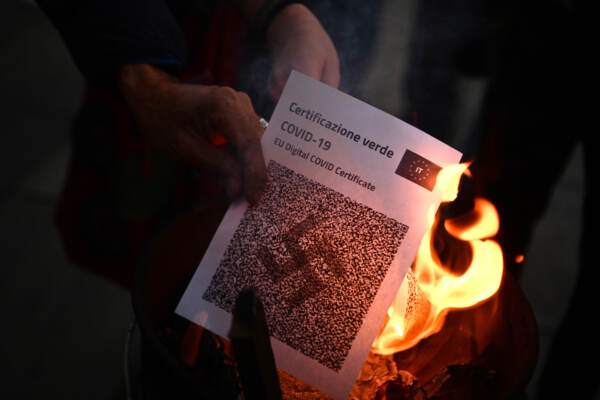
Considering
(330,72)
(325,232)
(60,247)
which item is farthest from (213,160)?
(60,247)

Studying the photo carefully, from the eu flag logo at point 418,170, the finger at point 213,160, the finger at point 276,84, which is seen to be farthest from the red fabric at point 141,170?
the eu flag logo at point 418,170

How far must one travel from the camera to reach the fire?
0.69 metres

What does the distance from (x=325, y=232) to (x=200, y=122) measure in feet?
0.83

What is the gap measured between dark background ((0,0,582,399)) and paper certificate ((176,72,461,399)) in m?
0.41

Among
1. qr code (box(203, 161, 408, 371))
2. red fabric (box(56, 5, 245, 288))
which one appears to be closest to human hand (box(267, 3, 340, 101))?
red fabric (box(56, 5, 245, 288))

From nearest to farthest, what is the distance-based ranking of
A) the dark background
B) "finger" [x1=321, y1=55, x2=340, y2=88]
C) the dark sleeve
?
the dark sleeve
"finger" [x1=321, y1=55, x2=340, y2=88]
the dark background

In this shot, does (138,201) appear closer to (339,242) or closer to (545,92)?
(339,242)

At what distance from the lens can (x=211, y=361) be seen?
2.13ft

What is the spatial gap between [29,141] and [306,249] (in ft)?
5.60

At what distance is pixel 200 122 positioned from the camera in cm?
67

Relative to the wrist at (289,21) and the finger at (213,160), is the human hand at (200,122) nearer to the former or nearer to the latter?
the finger at (213,160)

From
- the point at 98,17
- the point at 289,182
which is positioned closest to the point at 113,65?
the point at 98,17

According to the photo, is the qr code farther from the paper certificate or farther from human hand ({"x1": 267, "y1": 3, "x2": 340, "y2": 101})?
human hand ({"x1": 267, "y1": 3, "x2": 340, "y2": 101})

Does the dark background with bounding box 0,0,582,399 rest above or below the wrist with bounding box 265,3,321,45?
below
